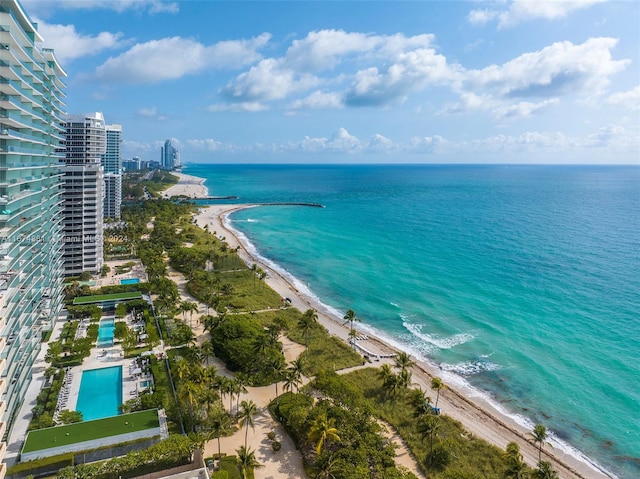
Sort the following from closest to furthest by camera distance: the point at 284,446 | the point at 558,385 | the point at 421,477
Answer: the point at 421,477, the point at 284,446, the point at 558,385

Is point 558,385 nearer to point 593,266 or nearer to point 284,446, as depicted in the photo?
point 284,446

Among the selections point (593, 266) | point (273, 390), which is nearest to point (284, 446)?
point (273, 390)

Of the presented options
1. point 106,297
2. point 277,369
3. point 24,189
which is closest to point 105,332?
point 106,297

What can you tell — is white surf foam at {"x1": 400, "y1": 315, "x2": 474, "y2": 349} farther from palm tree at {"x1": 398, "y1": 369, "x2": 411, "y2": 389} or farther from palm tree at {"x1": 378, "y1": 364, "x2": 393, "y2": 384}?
palm tree at {"x1": 398, "y1": 369, "x2": 411, "y2": 389}

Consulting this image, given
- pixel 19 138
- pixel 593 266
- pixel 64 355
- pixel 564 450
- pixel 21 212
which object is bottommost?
pixel 564 450

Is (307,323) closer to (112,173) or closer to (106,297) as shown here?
(106,297)

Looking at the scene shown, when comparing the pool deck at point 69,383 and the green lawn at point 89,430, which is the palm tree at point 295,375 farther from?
the pool deck at point 69,383
